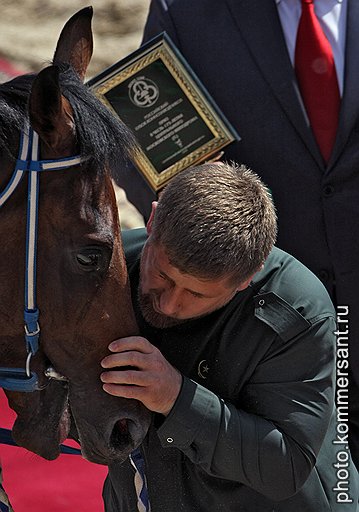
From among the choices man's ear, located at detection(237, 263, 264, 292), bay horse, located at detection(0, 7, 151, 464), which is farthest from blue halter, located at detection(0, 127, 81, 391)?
man's ear, located at detection(237, 263, 264, 292)

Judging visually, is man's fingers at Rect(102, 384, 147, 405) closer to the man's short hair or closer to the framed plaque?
the man's short hair

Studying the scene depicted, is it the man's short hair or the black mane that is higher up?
the black mane

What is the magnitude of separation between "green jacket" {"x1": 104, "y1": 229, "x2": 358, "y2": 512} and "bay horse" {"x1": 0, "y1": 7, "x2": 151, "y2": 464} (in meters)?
0.16

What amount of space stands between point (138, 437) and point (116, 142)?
68 centimetres

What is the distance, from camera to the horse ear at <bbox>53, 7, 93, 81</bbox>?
2.50 meters

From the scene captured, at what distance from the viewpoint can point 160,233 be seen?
2.29 metres

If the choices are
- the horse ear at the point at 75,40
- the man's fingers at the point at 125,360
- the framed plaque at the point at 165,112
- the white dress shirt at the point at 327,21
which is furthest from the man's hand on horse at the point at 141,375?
the white dress shirt at the point at 327,21

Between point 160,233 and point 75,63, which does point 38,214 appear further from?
point 75,63

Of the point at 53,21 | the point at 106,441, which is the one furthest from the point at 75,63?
the point at 53,21

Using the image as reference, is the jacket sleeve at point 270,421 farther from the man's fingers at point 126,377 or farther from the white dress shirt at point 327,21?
the white dress shirt at point 327,21

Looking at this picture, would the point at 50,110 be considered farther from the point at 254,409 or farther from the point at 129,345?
the point at 254,409

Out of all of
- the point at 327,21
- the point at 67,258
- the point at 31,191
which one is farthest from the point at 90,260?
the point at 327,21

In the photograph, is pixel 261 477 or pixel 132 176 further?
pixel 132 176

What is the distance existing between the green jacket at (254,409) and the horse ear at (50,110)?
0.50 meters
